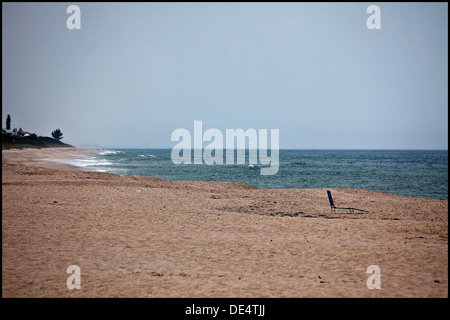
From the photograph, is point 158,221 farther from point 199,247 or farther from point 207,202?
point 207,202

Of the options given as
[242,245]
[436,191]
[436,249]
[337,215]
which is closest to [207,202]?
[337,215]

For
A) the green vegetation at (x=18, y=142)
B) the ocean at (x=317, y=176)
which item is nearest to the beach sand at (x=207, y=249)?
the ocean at (x=317, y=176)

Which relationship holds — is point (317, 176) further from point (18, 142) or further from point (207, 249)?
point (18, 142)

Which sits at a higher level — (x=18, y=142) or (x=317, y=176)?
(x=18, y=142)

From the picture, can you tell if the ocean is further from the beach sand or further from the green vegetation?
the green vegetation

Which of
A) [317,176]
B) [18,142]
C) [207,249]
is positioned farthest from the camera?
[18,142]

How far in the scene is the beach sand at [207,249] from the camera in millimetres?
7074

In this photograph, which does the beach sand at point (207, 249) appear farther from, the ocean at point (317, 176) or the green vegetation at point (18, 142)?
the green vegetation at point (18, 142)

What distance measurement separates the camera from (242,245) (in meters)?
10.5

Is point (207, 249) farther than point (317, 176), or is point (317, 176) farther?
point (317, 176)

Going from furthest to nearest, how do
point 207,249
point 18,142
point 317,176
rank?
point 18,142 → point 317,176 → point 207,249

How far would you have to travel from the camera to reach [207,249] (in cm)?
991

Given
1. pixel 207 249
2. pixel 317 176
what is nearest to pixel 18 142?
pixel 317 176
